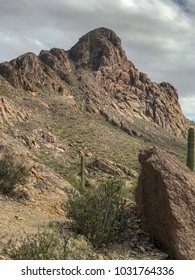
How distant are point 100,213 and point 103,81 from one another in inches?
3087

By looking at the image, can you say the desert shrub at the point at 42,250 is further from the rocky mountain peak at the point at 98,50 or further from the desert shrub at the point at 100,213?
the rocky mountain peak at the point at 98,50

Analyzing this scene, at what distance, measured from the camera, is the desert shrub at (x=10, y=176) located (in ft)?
40.4

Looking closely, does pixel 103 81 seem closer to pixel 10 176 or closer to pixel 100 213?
pixel 10 176

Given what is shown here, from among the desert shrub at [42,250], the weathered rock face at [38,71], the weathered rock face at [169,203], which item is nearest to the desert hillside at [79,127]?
the weathered rock face at [38,71]

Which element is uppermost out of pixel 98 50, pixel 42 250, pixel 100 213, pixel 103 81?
pixel 98 50

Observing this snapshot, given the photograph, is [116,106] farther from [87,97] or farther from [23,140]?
[23,140]

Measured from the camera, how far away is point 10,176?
496 inches

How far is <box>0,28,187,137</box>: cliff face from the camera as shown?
2616 inches

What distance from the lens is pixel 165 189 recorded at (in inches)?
342

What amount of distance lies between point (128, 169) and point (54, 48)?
53473 mm

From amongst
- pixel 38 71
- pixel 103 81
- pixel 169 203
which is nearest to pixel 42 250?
pixel 169 203

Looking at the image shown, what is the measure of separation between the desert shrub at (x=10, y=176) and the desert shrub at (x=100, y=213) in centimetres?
340

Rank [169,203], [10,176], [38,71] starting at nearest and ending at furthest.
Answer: [169,203] < [10,176] < [38,71]
